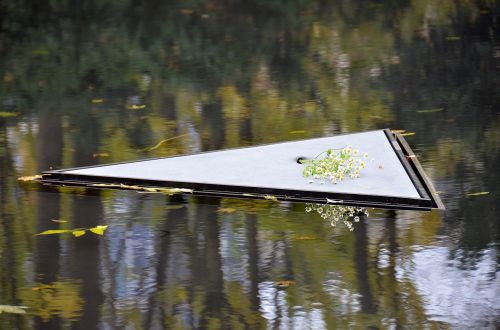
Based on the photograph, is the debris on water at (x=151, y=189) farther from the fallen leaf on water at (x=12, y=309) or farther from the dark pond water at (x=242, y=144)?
the fallen leaf on water at (x=12, y=309)

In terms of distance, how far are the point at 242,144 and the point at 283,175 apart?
1.37m

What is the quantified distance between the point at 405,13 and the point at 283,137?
7.06 meters

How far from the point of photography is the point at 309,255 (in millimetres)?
6234

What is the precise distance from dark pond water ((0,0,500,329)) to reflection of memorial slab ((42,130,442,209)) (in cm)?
16

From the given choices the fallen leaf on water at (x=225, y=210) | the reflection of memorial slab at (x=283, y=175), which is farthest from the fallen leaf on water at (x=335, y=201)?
the fallen leaf on water at (x=225, y=210)

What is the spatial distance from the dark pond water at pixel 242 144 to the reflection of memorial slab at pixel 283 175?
0.54ft

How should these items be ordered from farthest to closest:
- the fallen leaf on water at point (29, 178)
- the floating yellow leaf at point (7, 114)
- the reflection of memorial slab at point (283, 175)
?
the floating yellow leaf at point (7, 114), the fallen leaf on water at point (29, 178), the reflection of memorial slab at point (283, 175)

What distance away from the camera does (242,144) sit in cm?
903

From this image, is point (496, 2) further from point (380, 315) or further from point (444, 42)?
point (380, 315)

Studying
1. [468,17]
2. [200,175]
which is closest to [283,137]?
[200,175]

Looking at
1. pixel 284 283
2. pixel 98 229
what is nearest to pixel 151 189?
pixel 98 229

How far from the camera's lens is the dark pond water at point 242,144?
5.58 m

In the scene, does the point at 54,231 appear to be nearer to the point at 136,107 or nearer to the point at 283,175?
the point at 283,175

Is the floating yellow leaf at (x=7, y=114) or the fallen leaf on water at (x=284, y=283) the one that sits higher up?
the floating yellow leaf at (x=7, y=114)
